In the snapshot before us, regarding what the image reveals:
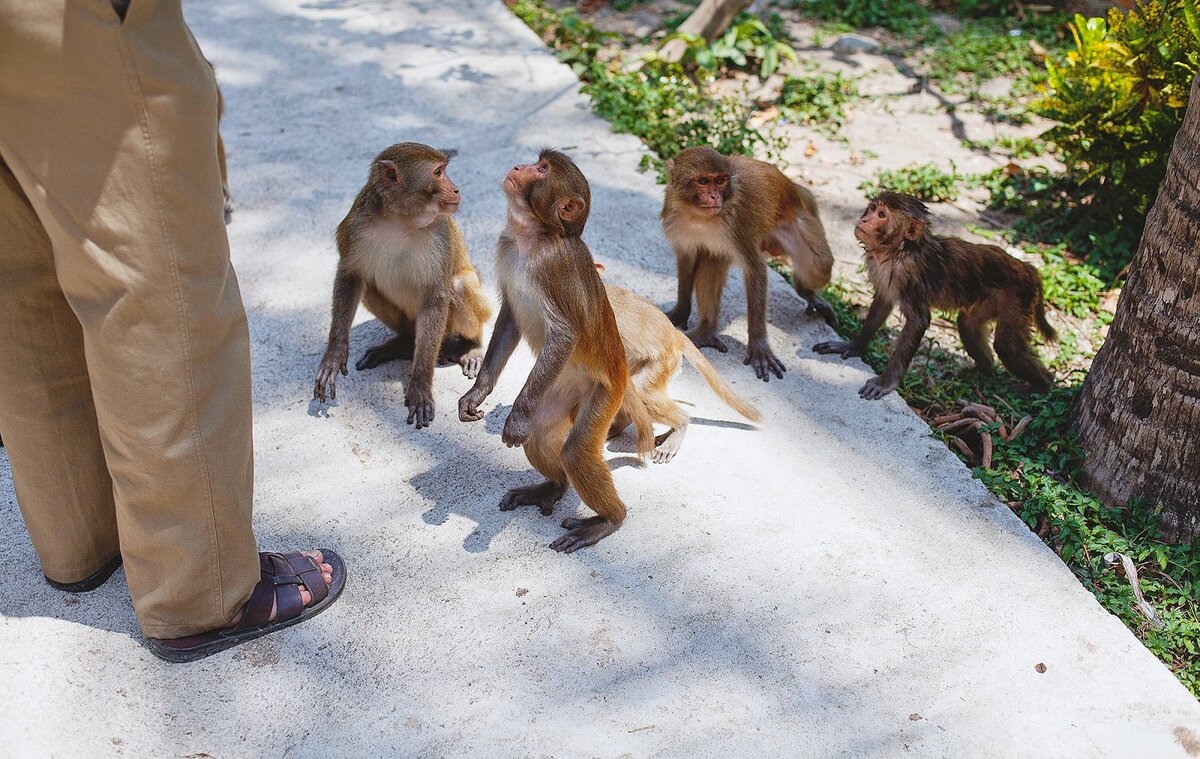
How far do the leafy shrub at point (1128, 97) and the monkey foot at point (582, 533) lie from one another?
4338 mm

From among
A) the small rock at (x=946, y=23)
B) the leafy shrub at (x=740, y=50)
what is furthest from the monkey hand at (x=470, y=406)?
the small rock at (x=946, y=23)

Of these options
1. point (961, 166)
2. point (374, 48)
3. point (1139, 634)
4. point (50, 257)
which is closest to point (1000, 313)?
point (1139, 634)

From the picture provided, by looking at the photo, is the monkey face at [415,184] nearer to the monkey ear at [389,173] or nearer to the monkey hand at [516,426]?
the monkey ear at [389,173]

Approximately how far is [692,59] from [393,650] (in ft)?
21.7

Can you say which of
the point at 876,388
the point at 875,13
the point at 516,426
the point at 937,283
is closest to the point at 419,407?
the point at 516,426

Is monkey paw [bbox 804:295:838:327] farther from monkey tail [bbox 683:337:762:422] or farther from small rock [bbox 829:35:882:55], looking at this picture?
small rock [bbox 829:35:882:55]

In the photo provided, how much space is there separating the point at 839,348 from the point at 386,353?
236 cm

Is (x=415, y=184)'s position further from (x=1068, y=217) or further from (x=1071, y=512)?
(x=1068, y=217)

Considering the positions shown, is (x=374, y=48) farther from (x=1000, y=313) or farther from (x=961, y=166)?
(x=1000, y=313)

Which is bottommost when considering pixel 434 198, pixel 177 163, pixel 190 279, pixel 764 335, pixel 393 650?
pixel 393 650

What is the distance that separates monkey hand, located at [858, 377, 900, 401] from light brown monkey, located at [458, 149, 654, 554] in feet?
5.16

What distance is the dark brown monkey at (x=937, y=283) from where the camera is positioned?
5.06 m

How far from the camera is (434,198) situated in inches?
170

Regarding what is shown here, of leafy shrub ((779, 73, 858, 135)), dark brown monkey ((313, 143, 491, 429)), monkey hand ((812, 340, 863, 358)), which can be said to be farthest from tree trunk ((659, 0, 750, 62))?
dark brown monkey ((313, 143, 491, 429))
